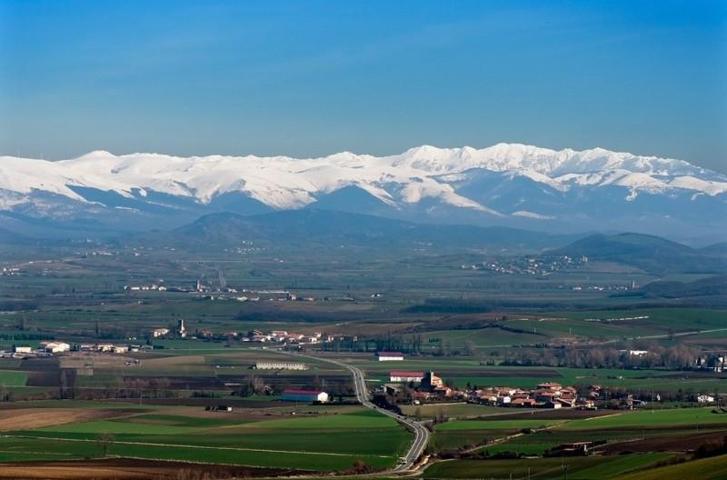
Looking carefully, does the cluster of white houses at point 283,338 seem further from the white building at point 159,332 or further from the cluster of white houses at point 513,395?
the cluster of white houses at point 513,395

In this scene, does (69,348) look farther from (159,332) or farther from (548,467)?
(548,467)

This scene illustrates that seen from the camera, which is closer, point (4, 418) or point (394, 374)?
point (4, 418)

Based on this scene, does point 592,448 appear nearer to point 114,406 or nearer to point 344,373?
point 114,406

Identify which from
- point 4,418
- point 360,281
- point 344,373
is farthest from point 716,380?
point 360,281

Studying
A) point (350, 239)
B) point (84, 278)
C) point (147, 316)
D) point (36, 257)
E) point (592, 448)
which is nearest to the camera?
point (592, 448)

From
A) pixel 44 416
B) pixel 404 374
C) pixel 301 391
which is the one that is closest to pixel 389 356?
pixel 404 374

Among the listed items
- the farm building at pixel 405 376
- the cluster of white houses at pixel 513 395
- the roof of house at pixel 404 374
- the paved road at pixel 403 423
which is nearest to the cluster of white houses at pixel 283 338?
the paved road at pixel 403 423
